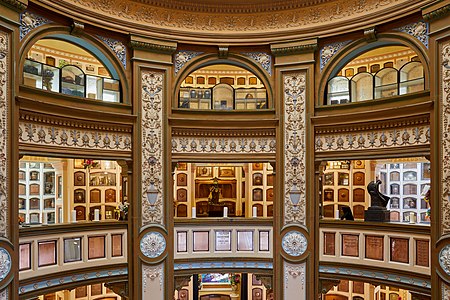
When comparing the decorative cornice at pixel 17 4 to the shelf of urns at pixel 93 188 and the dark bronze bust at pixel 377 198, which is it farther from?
the dark bronze bust at pixel 377 198

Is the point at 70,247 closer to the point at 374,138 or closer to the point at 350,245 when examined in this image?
the point at 350,245

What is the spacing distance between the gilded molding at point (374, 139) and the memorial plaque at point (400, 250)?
1.97m

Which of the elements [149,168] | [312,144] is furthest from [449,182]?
[149,168]

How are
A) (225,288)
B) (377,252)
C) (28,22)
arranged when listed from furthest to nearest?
(225,288) → (377,252) → (28,22)

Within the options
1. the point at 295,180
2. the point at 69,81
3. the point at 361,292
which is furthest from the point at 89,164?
the point at 361,292

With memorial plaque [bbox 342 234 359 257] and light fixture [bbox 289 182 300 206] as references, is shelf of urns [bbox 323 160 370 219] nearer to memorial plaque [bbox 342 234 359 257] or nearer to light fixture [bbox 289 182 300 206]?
memorial plaque [bbox 342 234 359 257]

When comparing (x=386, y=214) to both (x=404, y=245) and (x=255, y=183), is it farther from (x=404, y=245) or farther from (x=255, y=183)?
(x=255, y=183)

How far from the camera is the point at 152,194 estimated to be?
8898mm

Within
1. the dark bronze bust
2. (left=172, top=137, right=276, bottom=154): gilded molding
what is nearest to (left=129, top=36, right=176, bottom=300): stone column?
(left=172, top=137, right=276, bottom=154): gilded molding

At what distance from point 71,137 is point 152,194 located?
213 centimetres

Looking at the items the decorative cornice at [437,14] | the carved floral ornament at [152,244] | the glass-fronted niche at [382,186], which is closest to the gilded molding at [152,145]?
the carved floral ornament at [152,244]

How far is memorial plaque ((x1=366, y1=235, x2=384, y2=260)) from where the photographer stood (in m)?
8.45

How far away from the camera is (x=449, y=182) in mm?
7020

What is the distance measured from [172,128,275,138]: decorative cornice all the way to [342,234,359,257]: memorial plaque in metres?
2.88
